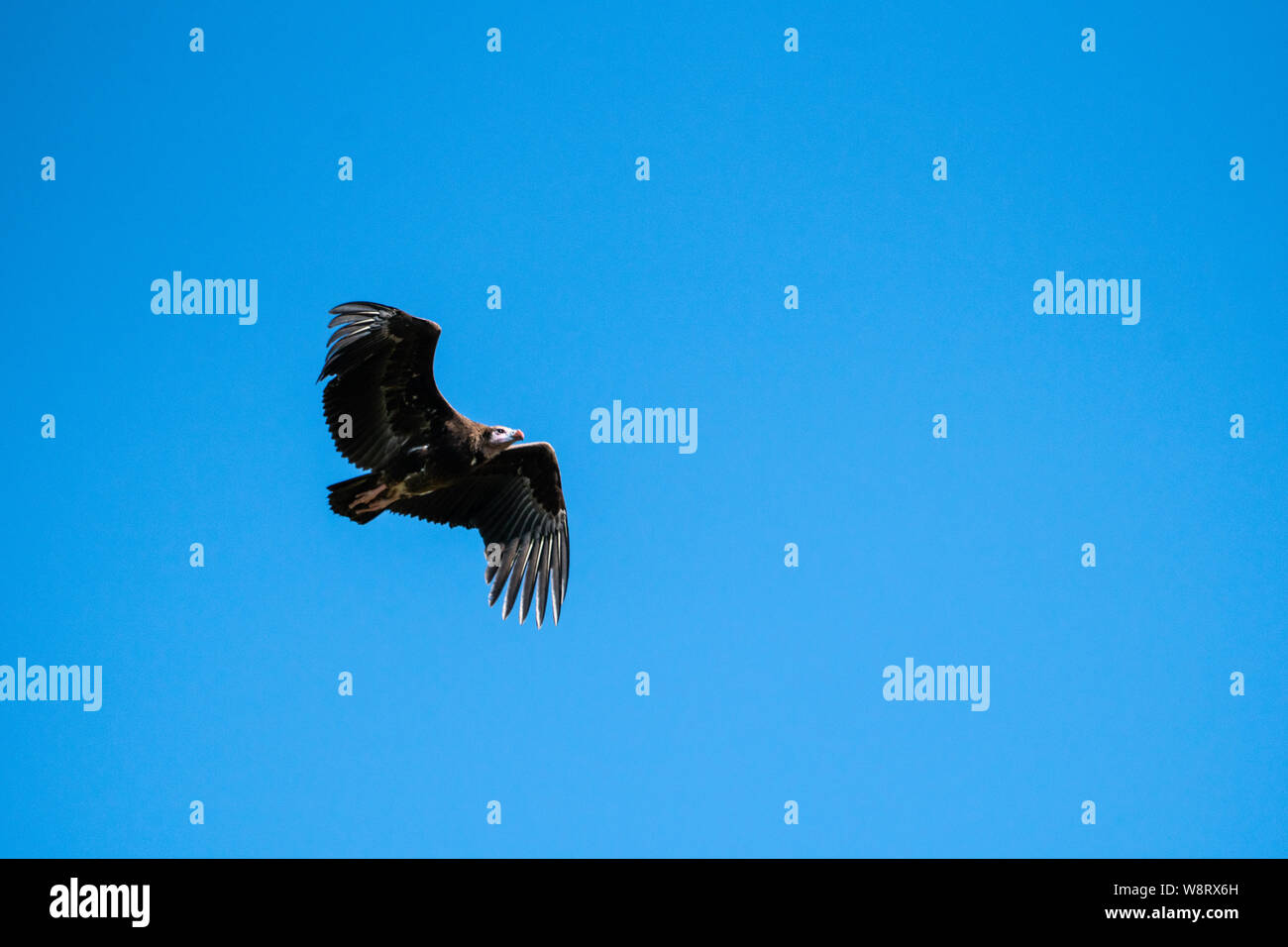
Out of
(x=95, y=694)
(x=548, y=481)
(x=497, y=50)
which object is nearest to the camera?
(x=548, y=481)

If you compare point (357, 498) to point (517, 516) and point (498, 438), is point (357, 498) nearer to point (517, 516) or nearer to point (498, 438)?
point (498, 438)

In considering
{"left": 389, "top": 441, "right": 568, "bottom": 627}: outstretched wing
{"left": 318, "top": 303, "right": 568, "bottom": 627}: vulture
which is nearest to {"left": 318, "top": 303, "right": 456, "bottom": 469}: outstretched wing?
{"left": 318, "top": 303, "right": 568, "bottom": 627}: vulture

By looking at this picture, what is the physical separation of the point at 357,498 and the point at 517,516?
234 cm

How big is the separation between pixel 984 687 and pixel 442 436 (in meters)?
9.28

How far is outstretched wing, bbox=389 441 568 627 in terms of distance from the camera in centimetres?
1672

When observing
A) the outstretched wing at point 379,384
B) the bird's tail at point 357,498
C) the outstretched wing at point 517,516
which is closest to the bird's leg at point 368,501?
the bird's tail at point 357,498

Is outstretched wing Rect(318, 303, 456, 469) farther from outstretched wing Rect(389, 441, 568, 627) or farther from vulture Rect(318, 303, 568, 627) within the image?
outstretched wing Rect(389, 441, 568, 627)

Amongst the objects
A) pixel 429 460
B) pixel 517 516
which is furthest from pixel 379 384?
pixel 517 516

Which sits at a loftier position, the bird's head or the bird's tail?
the bird's head

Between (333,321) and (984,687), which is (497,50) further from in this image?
(984,687)

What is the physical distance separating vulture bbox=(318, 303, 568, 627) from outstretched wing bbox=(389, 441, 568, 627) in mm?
11
